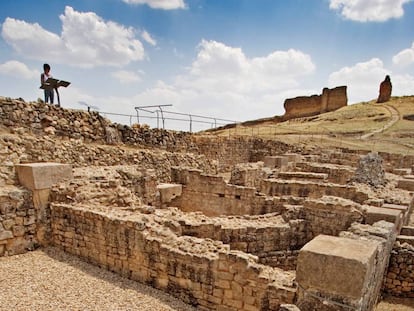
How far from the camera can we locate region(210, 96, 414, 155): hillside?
27.6 metres

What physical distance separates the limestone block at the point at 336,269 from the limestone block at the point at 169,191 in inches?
344

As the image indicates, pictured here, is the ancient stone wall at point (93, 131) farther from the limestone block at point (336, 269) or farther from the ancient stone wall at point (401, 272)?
the ancient stone wall at point (401, 272)

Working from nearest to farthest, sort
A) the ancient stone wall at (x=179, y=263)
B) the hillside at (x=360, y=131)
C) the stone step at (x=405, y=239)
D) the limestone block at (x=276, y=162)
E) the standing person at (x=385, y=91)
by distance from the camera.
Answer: the ancient stone wall at (x=179, y=263), the stone step at (x=405, y=239), the limestone block at (x=276, y=162), the hillside at (x=360, y=131), the standing person at (x=385, y=91)

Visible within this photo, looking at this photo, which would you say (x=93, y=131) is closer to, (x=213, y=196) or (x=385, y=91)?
(x=213, y=196)

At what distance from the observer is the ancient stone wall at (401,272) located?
638 cm

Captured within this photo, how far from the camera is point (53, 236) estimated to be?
7.20 m

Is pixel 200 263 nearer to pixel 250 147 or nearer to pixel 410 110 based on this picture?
pixel 250 147

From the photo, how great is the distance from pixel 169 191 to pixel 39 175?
5819mm

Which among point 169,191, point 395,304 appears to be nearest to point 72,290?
point 395,304

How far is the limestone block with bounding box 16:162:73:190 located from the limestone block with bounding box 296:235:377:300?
6.45 metres

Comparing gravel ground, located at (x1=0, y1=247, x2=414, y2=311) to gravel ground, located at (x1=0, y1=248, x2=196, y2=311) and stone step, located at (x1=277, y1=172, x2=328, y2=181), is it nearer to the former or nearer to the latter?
gravel ground, located at (x1=0, y1=248, x2=196, y2=311)

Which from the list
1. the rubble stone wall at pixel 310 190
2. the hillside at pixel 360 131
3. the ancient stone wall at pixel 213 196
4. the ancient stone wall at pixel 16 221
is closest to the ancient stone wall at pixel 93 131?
the ancient stone wall at pixel 16 221

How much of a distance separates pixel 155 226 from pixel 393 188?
8.95 meters

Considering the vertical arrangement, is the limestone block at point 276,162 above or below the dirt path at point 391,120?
below
